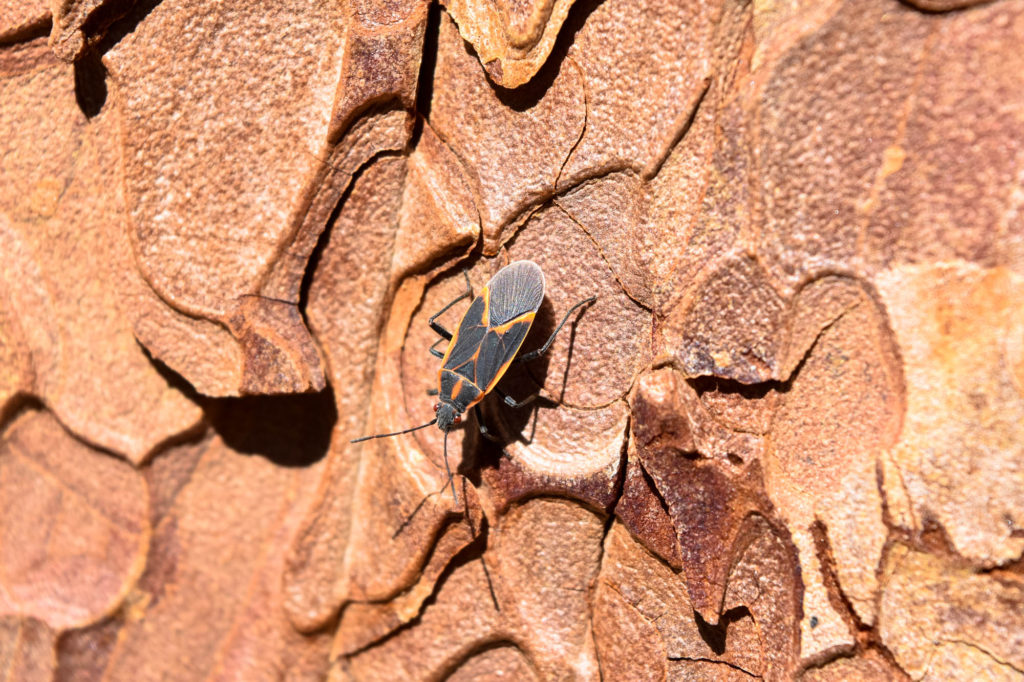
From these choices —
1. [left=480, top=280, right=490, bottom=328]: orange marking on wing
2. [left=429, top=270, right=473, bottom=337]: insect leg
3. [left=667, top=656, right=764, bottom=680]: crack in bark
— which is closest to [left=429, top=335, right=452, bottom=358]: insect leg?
[left=429, top=270, right=473, bottom=337]: insect leg

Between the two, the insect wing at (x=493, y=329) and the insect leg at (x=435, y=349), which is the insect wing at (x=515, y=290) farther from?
the insect leg at (x=435, y=349)

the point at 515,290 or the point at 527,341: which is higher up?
the point at 515,290

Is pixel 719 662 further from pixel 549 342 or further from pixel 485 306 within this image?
pixel 485 306

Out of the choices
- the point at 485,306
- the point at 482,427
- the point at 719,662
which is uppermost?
the point at 485,306

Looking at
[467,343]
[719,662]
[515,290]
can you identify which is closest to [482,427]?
[467,343]

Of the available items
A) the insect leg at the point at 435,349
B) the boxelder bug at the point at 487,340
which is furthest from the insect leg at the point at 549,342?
the insect leg at the point at 435,349

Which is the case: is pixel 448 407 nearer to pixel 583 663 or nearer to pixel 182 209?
pixel 583 663
